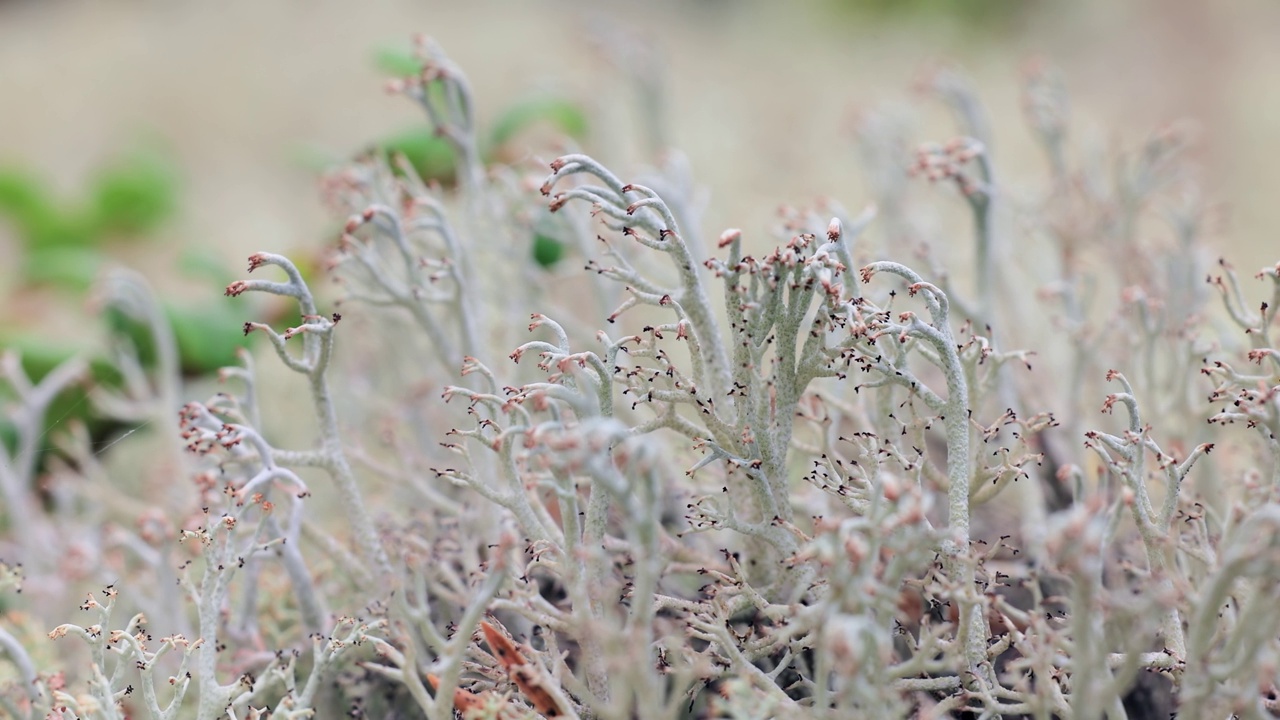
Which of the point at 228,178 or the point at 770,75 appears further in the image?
the point at 770,75

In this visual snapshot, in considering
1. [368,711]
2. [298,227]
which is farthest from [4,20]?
[368,711]

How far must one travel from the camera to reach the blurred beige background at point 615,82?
247 cm

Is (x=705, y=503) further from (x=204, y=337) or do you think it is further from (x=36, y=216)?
(x=36, y=216)

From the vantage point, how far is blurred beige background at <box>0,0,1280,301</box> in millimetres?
2467

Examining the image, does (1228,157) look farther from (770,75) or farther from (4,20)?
(4,20)

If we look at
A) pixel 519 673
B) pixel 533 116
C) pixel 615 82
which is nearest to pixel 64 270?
pixel 533 116

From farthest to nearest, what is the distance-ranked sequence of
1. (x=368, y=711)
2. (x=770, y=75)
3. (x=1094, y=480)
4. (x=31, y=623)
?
(x=770, y=75)
(x=1094, y=480)
(x=31, y=623)
(x=368, y=711)

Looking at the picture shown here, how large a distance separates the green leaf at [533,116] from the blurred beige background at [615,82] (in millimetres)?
194

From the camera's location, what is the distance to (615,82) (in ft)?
6.80

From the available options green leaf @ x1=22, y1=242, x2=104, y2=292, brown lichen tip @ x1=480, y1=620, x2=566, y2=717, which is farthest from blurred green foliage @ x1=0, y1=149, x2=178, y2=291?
brown lichen tip @ x1=480, y1=620, x2=566, y2=717

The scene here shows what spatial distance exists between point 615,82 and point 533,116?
579mm

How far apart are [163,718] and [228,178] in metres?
2.57

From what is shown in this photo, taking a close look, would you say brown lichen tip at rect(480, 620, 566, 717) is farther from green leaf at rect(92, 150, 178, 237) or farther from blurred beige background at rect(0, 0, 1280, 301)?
green leaf at rect(92, 150, 178, 237)

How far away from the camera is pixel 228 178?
3031mm
